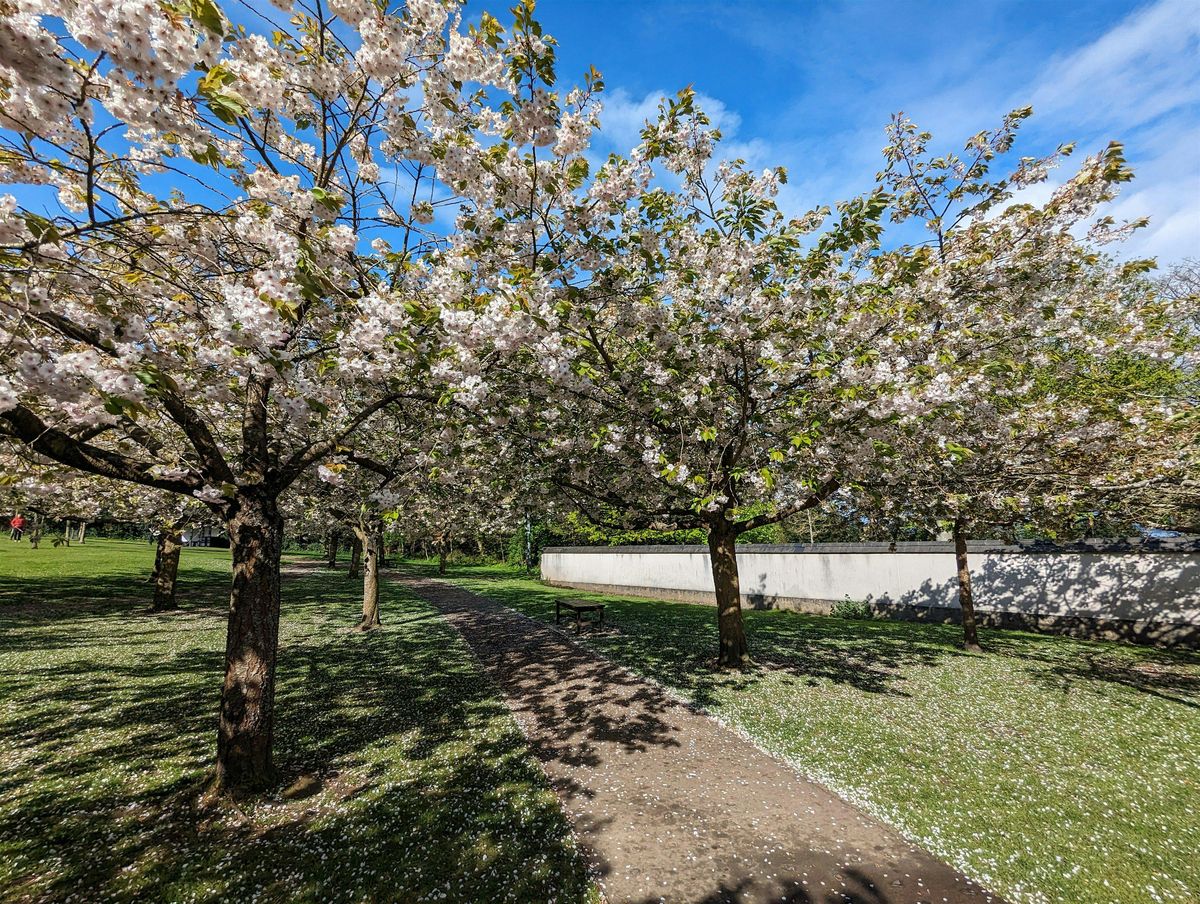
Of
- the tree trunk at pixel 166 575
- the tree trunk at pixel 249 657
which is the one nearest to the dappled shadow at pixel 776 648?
the tree trunk at pixel 249 657

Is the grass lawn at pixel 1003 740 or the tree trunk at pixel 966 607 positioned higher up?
the tree trunk at pixel 966 607

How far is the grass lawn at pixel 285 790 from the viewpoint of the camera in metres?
4.26

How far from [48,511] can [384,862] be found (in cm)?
1746

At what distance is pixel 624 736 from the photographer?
7.37 meters

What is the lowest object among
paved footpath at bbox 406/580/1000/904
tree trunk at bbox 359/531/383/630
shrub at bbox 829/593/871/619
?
shrub at bbox 829/593/871/619

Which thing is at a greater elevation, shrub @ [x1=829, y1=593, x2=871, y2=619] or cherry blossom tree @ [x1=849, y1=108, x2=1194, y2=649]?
cherry blossom tree @ [x1=849, y1=108, x2=1194, y2=649]

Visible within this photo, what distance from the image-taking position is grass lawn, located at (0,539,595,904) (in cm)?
426

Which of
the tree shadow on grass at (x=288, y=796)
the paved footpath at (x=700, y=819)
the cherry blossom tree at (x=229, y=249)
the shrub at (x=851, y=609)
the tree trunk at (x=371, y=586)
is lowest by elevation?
the shrub at (x=851, y=609)

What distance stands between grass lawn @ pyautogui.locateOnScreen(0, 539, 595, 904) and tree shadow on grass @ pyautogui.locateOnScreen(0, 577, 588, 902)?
0.07ft

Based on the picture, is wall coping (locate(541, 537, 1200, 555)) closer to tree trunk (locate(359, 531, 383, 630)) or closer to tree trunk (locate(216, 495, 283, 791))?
tree trunk (locate(216, 495, 283, 791))

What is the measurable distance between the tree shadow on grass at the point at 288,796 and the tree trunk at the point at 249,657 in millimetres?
497

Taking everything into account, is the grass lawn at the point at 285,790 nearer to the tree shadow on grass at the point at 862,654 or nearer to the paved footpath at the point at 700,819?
the paved footpath at the point at 700,819

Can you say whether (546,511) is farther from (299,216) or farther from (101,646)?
(101,646)

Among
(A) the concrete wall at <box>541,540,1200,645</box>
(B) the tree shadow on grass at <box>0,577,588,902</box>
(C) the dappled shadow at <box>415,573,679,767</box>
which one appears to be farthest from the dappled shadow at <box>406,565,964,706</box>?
(B) the tree shadow on grass at <box>0,577,588,902</box>
